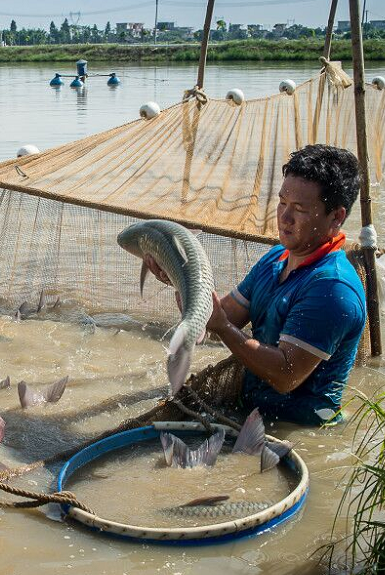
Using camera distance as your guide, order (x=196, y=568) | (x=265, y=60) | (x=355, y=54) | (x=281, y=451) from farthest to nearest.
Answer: (x=265, y=60)
(x=355, y=54)
(x=281, y=451)
(x=196, y=568)

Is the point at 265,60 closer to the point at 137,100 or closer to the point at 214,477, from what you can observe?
the point at 137,100

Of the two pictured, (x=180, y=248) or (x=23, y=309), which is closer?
(x=180, y=248)

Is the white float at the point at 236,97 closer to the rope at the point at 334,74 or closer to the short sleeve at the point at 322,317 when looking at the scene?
the rope at the point at 334,74

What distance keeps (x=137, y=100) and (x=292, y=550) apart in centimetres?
2247

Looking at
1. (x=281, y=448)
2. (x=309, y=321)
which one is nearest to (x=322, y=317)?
(x=309, y=321)

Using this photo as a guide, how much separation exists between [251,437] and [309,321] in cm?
56

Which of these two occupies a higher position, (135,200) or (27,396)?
(135,200)

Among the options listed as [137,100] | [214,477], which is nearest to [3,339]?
[214,477]

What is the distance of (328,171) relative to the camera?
3811 mm

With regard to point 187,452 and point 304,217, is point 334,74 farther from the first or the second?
point 187,452

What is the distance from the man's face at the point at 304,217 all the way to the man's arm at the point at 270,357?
18.6 inches

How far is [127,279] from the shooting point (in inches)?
242

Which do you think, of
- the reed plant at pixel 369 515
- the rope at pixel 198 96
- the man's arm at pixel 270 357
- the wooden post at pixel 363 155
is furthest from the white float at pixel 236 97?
the reed plant at pixel 369 515

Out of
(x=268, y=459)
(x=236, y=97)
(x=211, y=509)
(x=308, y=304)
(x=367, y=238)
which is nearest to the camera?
(x=211, y=509)
